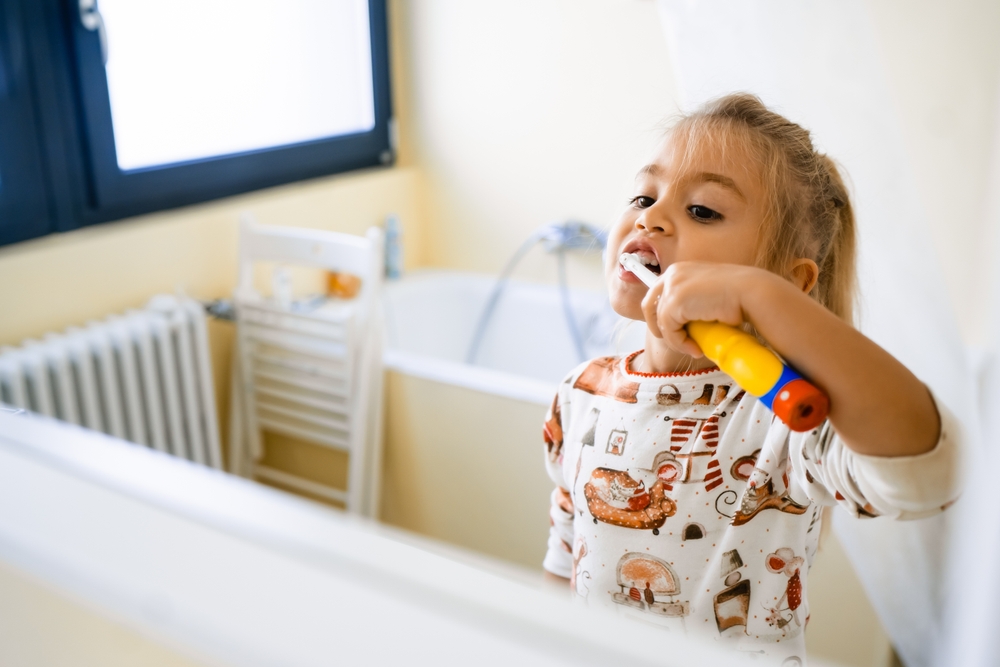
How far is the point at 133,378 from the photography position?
1.60m

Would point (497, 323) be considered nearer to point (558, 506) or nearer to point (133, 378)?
point (133, 378)

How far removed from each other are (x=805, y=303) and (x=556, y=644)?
296mm

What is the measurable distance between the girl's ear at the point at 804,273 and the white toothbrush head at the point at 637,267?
13cm

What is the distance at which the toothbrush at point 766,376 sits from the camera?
477 millimetres

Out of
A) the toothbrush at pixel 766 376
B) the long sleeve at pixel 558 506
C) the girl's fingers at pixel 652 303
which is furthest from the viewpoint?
the long sleeve at pixel 558 506

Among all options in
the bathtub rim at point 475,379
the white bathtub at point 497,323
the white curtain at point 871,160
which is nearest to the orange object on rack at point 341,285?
the white bathtub at point 497,323

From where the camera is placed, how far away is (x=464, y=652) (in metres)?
0.32

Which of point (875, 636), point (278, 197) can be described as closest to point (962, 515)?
point (875, 636)

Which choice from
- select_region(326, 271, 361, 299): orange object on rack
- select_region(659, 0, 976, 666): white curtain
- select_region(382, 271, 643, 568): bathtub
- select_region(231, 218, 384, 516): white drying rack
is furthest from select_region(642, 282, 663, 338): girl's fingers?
select_region(326, 271, 361, 299): orange object on rack

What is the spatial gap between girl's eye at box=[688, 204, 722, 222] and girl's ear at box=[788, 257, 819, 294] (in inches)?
3.4

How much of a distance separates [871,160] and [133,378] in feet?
4.27

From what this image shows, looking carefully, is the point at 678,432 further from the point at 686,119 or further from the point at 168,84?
the point at 168,84

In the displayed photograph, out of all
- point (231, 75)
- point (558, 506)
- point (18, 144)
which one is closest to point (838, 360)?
point (558, 506)

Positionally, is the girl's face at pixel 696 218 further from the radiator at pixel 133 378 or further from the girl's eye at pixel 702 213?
the radiator at pixel 133 378
